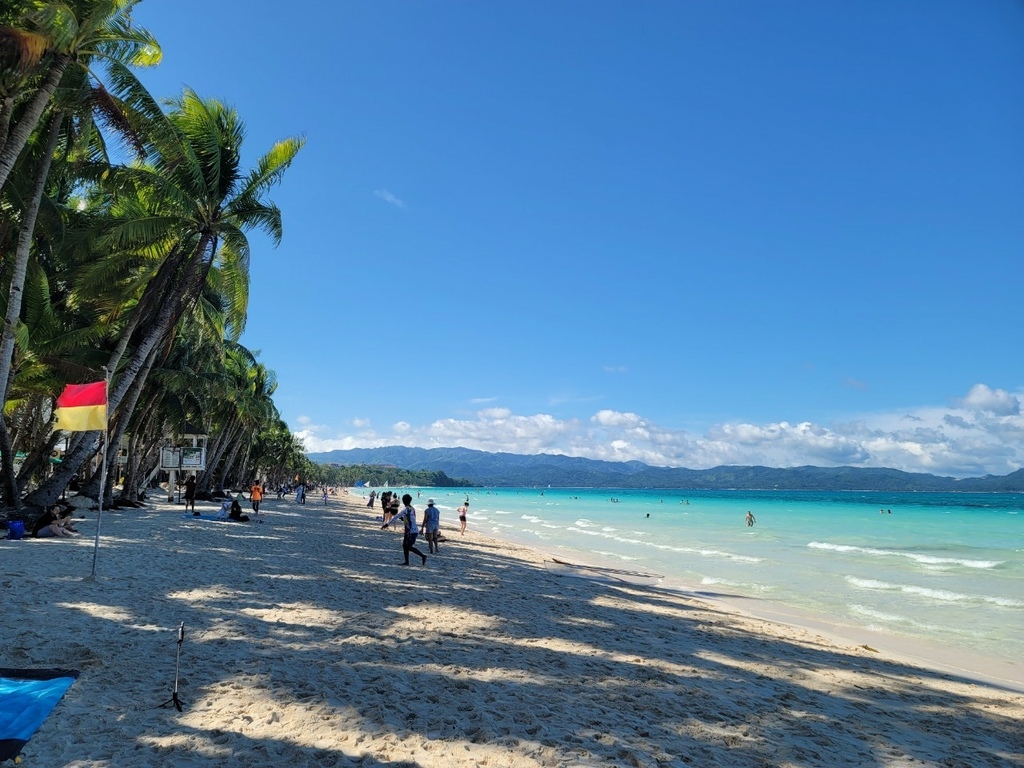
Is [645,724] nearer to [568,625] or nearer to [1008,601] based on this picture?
[568,625]

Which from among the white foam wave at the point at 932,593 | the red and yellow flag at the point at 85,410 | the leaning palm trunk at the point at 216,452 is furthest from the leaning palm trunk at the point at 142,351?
the leaning palm trunk at the point at 216,452

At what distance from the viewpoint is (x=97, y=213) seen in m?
18.7

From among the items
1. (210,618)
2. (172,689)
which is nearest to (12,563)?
(210,618)

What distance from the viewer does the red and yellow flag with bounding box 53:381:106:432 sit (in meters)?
8.98

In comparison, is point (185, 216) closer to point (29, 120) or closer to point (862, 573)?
point (29, 120)

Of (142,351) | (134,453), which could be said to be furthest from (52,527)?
(134,453)

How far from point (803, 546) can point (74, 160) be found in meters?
34.3

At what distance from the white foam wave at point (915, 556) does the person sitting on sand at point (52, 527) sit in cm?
2903

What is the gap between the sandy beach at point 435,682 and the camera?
4.31 metres

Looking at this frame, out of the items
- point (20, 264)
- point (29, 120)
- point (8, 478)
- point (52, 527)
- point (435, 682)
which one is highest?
point (29, 120)

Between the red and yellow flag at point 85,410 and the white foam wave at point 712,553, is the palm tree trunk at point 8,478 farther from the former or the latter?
the white foam wave at point 712,553

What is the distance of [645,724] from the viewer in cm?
506

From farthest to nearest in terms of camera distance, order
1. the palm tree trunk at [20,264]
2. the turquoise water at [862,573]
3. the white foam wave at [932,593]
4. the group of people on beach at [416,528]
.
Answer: the white foam wave at [932,593]
the group of people on beach at [416,528]
the turquoise water at [862,573]
the palm tree trunk at [20,264]

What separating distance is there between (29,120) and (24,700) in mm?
10866
